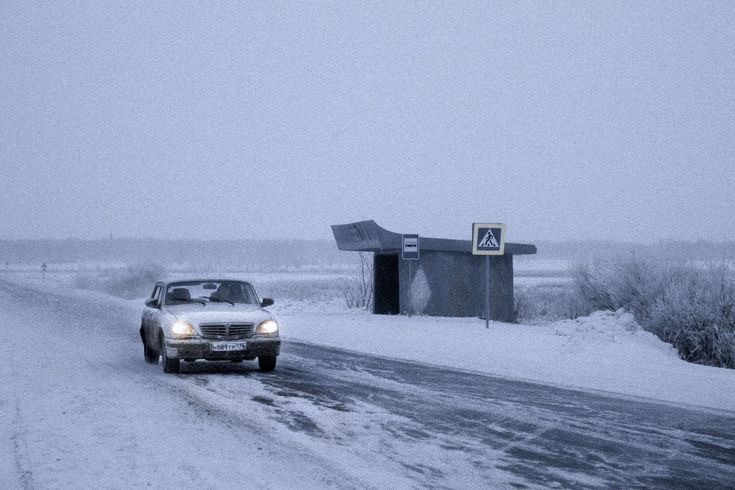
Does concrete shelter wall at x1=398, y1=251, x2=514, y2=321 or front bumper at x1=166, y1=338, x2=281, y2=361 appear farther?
concrete shelter wall at x1=398, y1=251, x2=514, y2=321

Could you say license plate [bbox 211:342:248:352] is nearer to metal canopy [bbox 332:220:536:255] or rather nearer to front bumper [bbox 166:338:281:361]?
front bumper [bbox 166:338:281:361]

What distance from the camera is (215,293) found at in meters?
13.5

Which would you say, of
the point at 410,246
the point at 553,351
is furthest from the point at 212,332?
the point at 410,246

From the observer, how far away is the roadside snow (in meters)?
10.8

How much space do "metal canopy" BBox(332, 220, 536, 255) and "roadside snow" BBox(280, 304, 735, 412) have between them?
2483mm

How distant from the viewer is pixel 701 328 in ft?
50.7

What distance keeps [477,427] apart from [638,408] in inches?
94.9

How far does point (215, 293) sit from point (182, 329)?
1.75m

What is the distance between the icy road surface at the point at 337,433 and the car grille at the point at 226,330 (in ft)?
2.19

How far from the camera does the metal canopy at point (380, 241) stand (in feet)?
77.5

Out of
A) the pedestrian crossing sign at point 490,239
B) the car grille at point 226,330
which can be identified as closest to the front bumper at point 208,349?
the car grille at point 226,330

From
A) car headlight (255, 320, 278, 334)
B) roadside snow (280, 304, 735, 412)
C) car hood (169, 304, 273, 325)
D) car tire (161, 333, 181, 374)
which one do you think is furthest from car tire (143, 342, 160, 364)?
roadside snow (280, 304, 735, 412)

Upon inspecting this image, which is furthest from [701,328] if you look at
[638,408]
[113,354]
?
[113,354]

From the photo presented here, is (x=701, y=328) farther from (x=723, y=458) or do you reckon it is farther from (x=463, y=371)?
(x=723, y=458)
